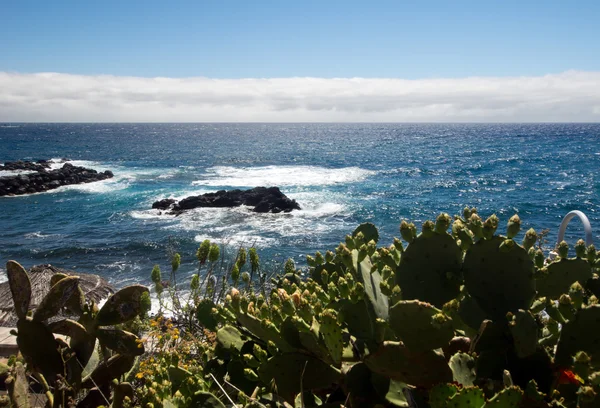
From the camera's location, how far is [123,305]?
258 cm

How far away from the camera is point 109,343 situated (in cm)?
260

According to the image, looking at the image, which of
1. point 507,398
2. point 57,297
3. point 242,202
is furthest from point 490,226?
point 242,202

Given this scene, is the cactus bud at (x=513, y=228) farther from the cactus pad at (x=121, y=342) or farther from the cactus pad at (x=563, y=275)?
the cactus pad at (x=121, y=342)

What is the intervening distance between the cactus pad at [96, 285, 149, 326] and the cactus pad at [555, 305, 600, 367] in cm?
187

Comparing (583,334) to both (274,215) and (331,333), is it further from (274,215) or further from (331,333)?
(274,215)

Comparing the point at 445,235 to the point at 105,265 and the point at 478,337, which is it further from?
the point at 105,265

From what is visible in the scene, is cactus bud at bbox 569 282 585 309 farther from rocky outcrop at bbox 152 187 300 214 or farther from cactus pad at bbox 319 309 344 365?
rocky outcrop at bbox 152 187 300 214

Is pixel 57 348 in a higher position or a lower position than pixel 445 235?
lower

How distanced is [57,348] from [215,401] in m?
1.39

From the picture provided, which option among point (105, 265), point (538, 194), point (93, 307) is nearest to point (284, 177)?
point (538, 194)

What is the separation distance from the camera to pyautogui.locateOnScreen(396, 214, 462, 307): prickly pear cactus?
1.70 metres

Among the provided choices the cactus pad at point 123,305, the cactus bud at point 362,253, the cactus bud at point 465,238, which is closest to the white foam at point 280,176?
the cactus pad at point 123,305

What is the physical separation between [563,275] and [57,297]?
7.28 ft

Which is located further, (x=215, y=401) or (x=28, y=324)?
(x=28, y=324)
